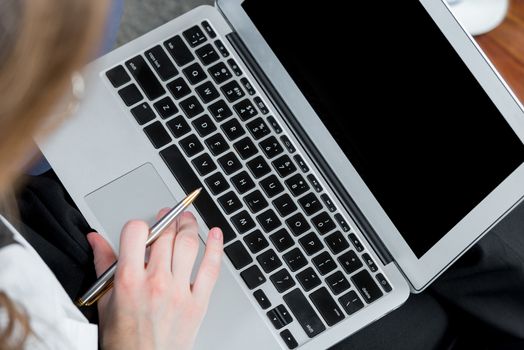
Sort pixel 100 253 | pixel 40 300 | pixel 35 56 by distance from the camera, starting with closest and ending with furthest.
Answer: pixel 35 56 < pixel 40 300 < pixel 100 253

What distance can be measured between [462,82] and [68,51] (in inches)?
12.6

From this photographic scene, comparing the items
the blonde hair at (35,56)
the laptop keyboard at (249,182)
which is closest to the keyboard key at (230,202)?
the laptop keyboard at (249,182)

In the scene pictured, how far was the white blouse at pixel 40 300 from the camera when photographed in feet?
1.73

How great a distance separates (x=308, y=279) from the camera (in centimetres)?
66

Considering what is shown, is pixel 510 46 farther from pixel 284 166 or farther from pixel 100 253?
pixel 100 253

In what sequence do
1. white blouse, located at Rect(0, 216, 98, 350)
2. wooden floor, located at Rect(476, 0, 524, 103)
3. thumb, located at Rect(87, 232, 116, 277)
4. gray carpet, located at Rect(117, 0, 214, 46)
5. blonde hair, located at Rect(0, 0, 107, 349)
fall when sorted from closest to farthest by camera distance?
blonde hair, located at Rect(0, 0, 107, 349) < white blouse, located at Rect(0, 216, 98, 350) < thumb, located at Rect(87, 232, 116, 277) < wooden floor, located at Rect(476, 0, 524, 103) < gray carpet, located at Rect(117, 0, 214, 46)

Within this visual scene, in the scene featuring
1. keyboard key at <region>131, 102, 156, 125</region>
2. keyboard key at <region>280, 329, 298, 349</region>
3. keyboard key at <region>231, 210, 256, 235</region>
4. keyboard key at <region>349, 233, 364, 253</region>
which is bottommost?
keyboard key at <region>280, 329, 298, 349</region>

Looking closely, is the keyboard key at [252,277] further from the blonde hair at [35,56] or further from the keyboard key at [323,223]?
the blonde hair at [35,56]

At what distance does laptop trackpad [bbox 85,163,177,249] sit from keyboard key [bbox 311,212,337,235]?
14cm

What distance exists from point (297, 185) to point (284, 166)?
23 mm

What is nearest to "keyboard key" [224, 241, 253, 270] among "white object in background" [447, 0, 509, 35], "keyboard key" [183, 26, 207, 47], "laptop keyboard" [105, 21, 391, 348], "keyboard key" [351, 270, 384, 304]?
"laptop keyboard" [105, 21, 391, 348]

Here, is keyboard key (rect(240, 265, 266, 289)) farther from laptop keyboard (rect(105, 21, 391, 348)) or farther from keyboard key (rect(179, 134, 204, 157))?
keyboard key (rect(179, 134, 204, 157))

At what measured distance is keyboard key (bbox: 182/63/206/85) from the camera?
70 cm

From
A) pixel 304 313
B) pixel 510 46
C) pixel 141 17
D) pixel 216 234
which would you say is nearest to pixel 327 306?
pixel 304 313
